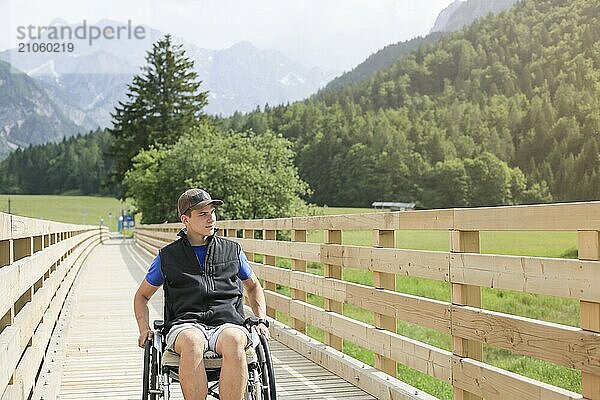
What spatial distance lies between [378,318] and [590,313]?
98.6 inches

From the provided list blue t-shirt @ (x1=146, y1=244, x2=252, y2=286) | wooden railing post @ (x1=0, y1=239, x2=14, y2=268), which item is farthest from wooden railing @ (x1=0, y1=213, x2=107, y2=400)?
blue t-shirt @ (x1=146, y1=244, x2=252, y2=286)

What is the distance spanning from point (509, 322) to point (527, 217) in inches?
18.2

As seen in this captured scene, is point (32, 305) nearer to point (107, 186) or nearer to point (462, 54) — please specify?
point (107, 186)

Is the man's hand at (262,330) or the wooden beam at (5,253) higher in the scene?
the wooden beam at (5,253)

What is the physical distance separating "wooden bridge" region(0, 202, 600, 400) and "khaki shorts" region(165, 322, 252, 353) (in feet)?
2.20

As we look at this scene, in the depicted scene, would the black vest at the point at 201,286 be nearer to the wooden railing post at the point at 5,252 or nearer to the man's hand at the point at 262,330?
the man's hand at the point at 262,330

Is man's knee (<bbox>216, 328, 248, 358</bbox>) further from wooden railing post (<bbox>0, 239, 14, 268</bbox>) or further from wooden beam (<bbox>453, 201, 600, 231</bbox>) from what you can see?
wooden beam (<bbox>453, 201, 600, 231</bbox>)

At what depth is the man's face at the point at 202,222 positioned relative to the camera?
4.52m

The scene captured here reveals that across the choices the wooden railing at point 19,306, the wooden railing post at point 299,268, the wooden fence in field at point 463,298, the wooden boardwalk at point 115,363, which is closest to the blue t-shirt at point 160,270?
the wooden railing at point 19,306

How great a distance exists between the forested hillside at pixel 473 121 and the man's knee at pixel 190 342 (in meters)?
48.6

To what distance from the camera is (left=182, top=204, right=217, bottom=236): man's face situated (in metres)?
4.52

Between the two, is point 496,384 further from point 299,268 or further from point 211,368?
point 299,268

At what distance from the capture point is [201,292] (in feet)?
14.5

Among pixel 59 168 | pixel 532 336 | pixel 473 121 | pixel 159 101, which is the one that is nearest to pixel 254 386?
pixel 532 336
